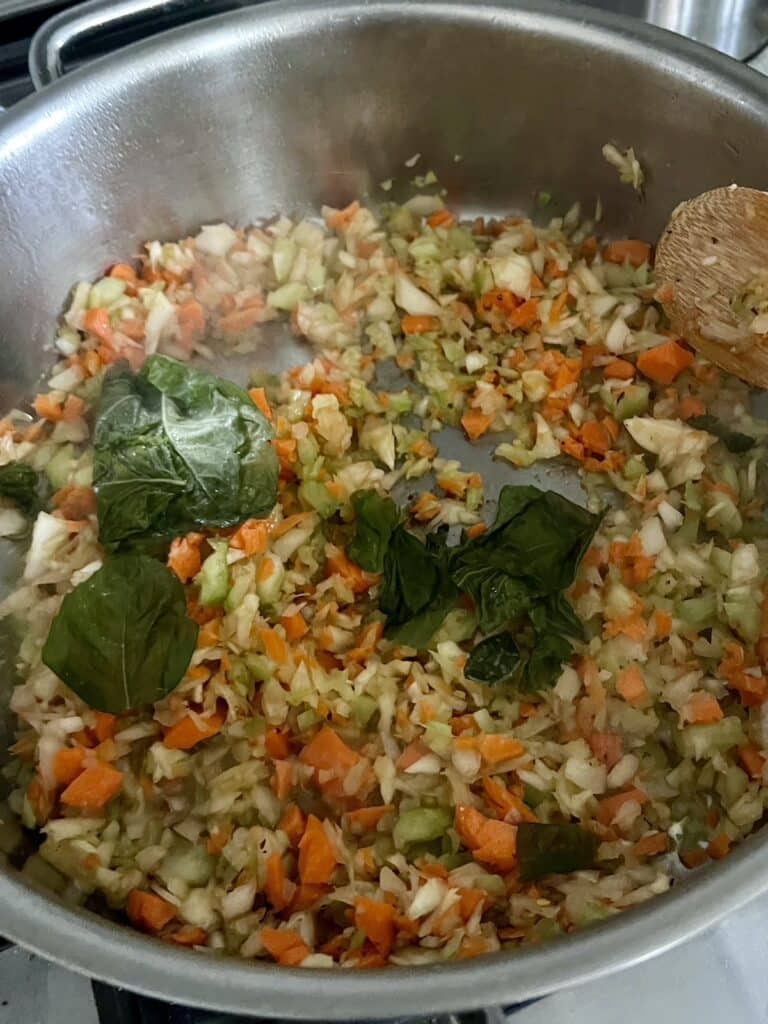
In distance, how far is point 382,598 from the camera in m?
1.51

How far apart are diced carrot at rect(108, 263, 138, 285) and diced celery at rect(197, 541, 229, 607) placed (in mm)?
610

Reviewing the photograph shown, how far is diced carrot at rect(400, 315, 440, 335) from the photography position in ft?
5.93

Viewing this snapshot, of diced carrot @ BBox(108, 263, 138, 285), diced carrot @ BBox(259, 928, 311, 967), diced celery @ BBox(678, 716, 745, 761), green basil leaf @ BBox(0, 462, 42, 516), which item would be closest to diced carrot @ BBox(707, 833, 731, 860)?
diced celery @ BBox(678, 716, 745, 761)

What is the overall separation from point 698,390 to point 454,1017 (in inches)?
43.6

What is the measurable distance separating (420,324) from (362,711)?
77 centimetres

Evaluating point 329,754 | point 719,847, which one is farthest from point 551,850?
point 329,754

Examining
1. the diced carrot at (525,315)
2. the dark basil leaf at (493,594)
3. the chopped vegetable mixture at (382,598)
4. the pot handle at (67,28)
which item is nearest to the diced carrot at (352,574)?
the chopped vegetable mixture at (382,598)

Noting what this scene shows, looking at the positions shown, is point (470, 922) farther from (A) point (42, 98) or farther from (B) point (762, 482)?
(A) point (42, 98)

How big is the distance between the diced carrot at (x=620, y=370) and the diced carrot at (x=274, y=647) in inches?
30.4

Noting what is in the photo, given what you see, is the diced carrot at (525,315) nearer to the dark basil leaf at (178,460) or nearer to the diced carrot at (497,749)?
the dark basil leaf at (178,460)

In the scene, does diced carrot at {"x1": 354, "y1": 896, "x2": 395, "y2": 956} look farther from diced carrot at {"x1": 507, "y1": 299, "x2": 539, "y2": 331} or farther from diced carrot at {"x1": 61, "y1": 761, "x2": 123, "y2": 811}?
diced carrot at {"x1": 507, "y1": 299, "x2": 539, "y2": 331}

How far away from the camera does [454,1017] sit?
1107 mm

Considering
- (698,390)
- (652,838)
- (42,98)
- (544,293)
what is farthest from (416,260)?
(652,838)

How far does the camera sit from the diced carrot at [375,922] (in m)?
1.16
